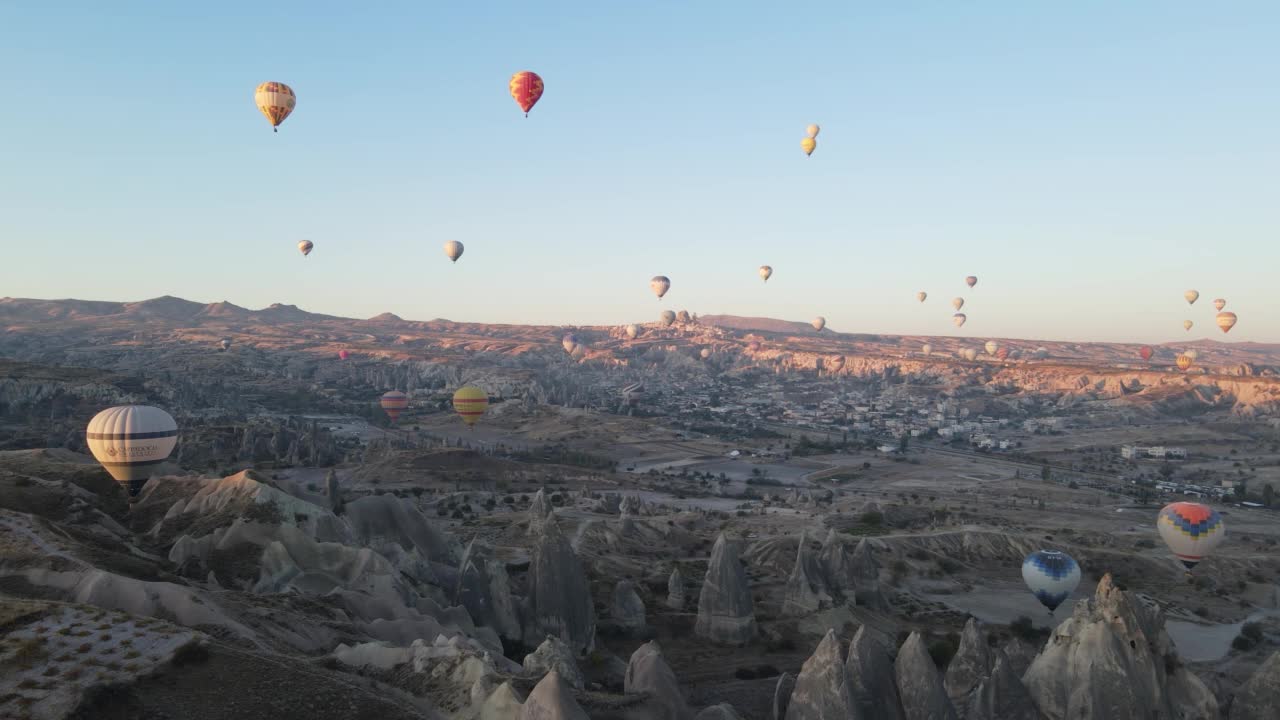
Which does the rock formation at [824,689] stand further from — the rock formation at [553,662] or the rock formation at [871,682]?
the rock formation at [553,662]

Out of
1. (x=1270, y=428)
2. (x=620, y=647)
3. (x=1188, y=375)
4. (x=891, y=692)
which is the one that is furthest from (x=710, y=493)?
(x=1188, y=375)

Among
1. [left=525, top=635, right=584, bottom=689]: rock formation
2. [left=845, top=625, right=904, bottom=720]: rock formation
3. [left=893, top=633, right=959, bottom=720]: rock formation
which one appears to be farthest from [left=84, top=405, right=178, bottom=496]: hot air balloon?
[left=893, top=633, right=959, bottom=720]: rock formation

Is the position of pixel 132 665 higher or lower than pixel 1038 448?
higher

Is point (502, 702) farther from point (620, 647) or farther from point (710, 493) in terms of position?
point (710, 493)

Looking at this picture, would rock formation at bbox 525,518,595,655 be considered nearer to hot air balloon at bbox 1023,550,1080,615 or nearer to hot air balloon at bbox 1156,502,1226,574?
hot air balloon at bbox 1023,550,1080,615

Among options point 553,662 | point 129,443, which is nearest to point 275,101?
point 129,443

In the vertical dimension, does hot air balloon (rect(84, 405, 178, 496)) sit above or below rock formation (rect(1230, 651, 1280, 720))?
above
